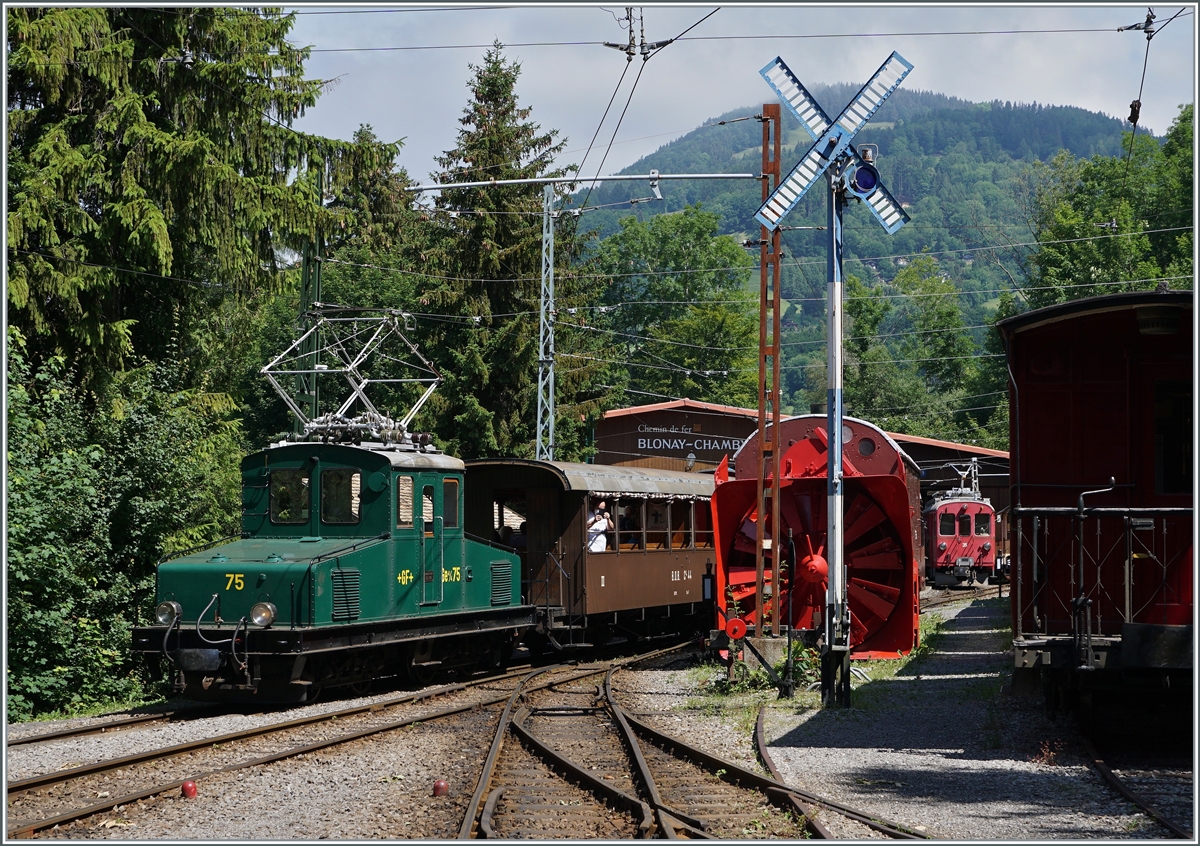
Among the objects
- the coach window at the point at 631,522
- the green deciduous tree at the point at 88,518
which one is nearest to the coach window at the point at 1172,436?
the coach window at the point at 631,522

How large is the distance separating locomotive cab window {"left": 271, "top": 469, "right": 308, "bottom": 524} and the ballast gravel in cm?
228

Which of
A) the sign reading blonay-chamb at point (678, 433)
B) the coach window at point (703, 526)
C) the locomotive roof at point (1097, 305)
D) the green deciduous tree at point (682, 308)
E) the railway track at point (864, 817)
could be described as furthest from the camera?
the green deciduous tree at point (682, 308)

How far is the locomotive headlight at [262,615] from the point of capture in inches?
509

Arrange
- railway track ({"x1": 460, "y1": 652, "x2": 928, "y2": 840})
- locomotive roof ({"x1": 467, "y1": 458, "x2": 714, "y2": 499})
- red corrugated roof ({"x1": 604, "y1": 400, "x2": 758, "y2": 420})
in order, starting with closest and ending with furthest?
railway track ({"x1": 460, "y1": 652, "x2": 928, "y2": 840}), locomotive roof ({"x1": 467, "y1": 458, "x2": 714, "y2": 499}), red corrugated roof ({"x1": 604, "y1": 400, "x2": 758, "y2": 420})

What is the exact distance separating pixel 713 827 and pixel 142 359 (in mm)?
14782

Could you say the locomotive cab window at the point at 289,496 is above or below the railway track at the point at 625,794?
above

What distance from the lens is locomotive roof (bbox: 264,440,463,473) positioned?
14.2 metres

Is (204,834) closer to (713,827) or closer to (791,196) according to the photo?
(713,827)

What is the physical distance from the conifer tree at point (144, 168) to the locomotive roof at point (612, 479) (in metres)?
5.24

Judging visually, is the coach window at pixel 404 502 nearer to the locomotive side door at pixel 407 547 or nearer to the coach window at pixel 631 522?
the locomotive side door at pixel 407 547

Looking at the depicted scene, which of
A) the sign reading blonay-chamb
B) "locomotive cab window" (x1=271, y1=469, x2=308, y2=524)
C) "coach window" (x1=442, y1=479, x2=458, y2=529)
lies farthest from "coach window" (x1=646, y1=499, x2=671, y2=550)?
the sign reading blonay-chamb

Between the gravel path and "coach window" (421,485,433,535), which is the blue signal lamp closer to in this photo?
the gravel path

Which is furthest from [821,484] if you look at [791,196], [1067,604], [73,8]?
[73,8]

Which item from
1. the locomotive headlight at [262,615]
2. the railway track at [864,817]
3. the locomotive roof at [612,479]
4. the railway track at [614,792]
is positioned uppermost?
the locomotive roof at [612,479]
